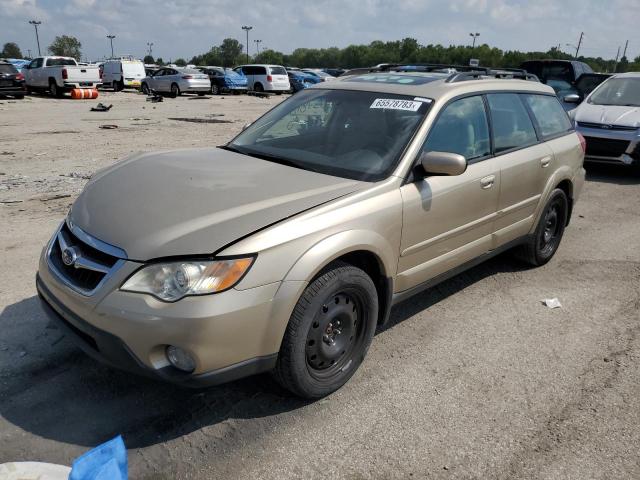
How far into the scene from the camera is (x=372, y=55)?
10394cm

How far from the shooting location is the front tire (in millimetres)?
2711

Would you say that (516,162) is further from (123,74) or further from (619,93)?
(123,74)

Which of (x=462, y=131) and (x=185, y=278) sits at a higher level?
(x=462, y=131)

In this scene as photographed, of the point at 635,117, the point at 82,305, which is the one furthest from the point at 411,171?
the point at 635,117

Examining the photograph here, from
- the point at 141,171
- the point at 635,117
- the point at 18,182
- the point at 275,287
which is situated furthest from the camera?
the point at 635,117

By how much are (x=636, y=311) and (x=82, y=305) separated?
13.5 ft

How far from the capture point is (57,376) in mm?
3115

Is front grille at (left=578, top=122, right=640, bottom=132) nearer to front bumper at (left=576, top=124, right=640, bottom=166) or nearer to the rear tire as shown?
front bumper at (left=576, top=124, right=640, bottom=166)

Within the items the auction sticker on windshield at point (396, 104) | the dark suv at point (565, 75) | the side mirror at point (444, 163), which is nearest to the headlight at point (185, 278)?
the side mirror at point (444, 163)

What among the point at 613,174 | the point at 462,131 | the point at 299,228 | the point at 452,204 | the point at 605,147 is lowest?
the point at 613,174

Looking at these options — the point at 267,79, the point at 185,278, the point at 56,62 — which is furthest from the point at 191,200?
the point at 267,79

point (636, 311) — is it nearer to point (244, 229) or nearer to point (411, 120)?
→ point (411, 120)

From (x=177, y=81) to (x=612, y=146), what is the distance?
22.0 m

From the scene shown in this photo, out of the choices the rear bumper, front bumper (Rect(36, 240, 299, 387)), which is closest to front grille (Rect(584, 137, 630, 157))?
front bumper (Rect(36, 240, 299, 387))
